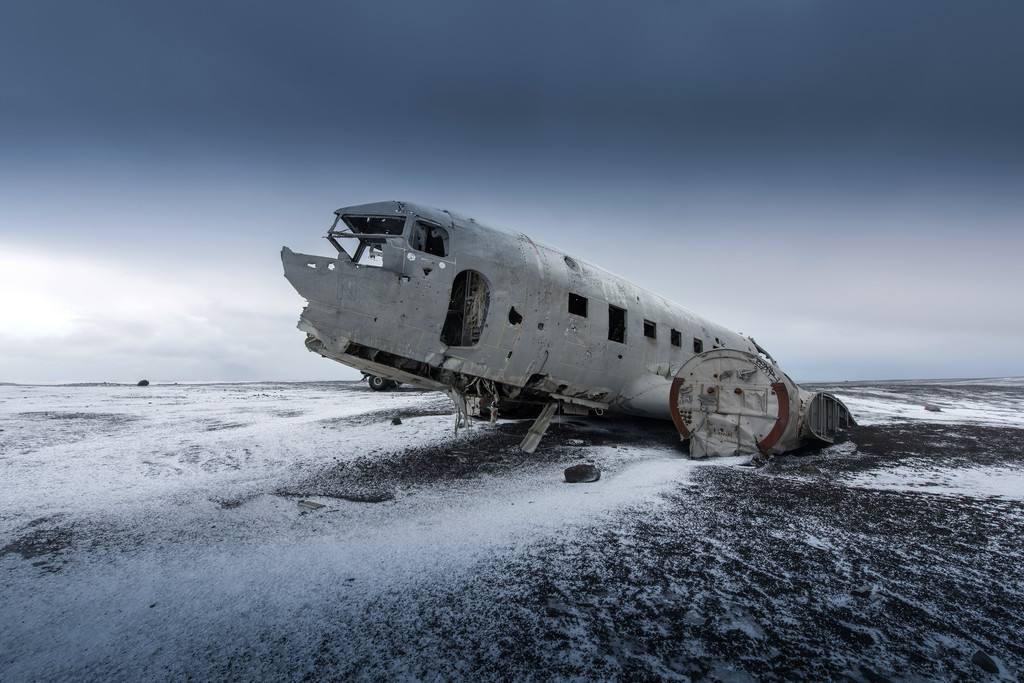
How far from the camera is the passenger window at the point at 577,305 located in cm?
877

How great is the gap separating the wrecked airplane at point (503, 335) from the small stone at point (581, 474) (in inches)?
80.2

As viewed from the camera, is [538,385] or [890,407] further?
[890,407]

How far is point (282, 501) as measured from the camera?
4949 millimetres

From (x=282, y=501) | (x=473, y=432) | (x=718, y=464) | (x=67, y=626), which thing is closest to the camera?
(x=67, y=626)

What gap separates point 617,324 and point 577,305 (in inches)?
57.8

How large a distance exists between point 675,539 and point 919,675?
6.05ft

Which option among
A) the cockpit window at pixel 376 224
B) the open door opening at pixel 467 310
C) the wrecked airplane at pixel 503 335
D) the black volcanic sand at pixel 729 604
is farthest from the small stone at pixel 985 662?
the cockpit window at pixel 376 224

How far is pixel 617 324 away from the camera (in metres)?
9.86

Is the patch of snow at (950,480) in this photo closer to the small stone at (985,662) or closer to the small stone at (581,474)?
the small stone at (581,474)

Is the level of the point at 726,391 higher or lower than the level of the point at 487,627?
higher

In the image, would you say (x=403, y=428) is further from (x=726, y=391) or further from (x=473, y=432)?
(x=726, y=391)

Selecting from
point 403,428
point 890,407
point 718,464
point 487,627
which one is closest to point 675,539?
point 487,627

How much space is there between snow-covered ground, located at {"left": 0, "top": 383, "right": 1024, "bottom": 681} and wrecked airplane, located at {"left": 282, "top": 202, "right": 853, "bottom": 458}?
0.93 metres

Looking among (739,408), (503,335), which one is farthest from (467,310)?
(739,408)
